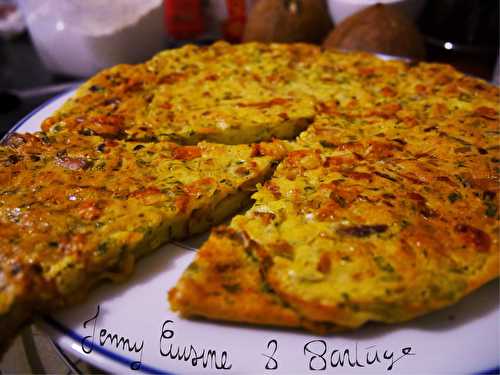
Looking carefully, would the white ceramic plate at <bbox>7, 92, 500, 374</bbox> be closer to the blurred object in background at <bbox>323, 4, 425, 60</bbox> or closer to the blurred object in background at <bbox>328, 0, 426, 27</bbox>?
the blurred object in background at <bbox>323, 4, 425, 60</bbox>

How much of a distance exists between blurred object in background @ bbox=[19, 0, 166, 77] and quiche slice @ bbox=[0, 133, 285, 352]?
6.52 feet

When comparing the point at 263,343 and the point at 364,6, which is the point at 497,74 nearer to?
the point at 364,6

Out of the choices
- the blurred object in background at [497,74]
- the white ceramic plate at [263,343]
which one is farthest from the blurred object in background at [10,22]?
the blurred object in background at [497,74]

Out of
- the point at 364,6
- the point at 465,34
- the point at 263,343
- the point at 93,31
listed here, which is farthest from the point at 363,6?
the point at 263,343

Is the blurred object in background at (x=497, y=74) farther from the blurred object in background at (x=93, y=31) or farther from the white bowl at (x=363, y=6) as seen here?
the blurred object in background at (x=93, y=31)

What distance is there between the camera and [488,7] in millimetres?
4594

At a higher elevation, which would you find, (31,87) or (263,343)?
(31,87)

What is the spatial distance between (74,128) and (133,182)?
0.78 m

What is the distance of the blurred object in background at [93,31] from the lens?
181 inches

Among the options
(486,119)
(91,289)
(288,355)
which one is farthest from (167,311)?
(486,119)

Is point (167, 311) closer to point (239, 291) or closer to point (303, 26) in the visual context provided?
point (239, 291)

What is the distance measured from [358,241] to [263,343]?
570 mm

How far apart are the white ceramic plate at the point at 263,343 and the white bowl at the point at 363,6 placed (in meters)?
3.30

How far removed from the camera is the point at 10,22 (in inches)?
249
